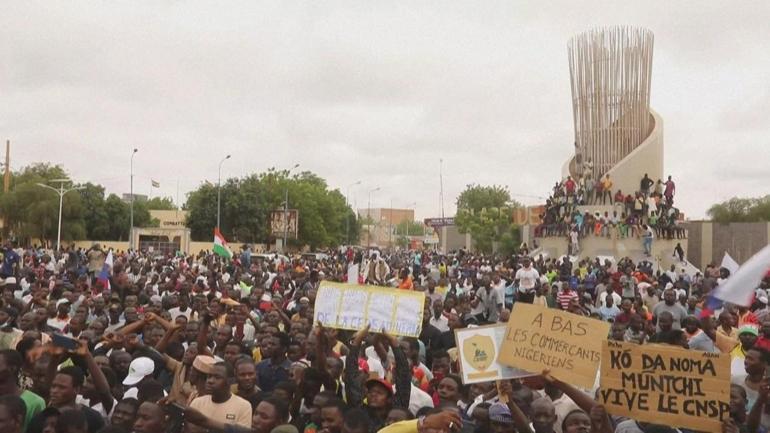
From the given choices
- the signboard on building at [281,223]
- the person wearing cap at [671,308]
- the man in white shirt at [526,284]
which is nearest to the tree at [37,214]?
the signboard on building at [281,223]

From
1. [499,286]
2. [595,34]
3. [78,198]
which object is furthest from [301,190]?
[499,286]

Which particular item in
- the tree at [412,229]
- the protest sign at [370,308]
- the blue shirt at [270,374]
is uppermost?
the tree at [412,229]

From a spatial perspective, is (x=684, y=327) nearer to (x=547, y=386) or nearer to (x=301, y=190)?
(x=547, y=386)

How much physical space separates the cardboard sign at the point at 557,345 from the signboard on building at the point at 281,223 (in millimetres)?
60778

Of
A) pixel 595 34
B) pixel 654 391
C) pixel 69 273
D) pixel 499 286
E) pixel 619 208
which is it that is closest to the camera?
pixel 654 391

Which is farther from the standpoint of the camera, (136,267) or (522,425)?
(136,267)

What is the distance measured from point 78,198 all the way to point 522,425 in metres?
60.6

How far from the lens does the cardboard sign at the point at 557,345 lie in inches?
213

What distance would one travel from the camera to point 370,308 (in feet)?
22.9

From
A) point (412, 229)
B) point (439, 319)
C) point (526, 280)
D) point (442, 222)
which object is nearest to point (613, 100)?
point (526, 280)

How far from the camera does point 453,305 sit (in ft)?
40.7

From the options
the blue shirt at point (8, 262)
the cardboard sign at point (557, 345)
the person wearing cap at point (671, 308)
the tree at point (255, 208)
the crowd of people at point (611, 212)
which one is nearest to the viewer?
the cardboard sign at point (557, 345)

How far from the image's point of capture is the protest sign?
271 inches

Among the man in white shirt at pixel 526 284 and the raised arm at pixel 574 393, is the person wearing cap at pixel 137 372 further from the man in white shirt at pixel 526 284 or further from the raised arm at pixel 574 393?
the man in white shirt at pixel 526 284
